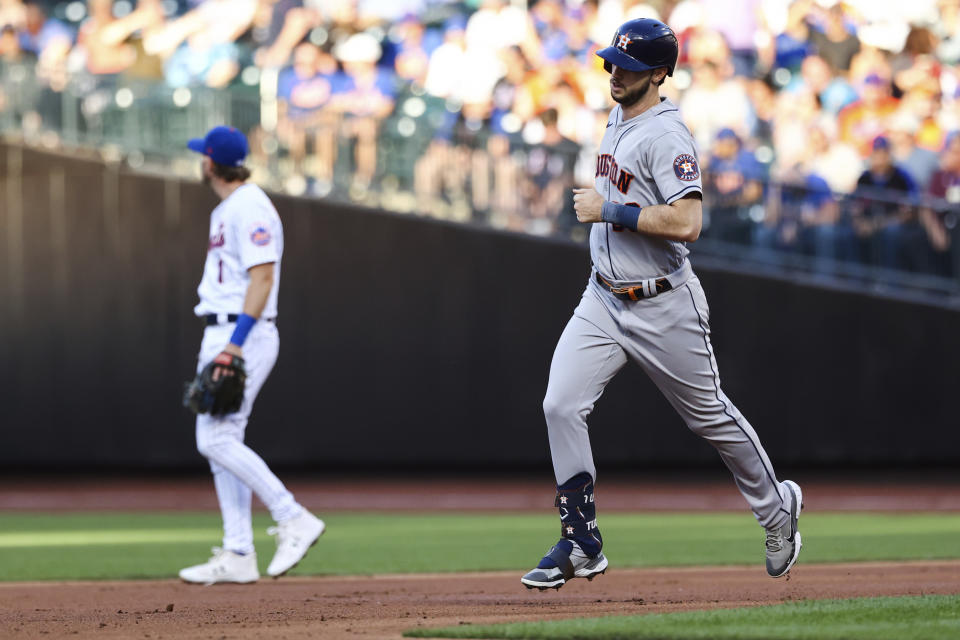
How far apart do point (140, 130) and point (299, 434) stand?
136 inches

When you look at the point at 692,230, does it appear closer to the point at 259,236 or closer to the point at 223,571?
the point at 259,236

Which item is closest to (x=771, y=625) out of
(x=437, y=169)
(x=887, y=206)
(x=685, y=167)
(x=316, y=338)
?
(x=685, y=167)

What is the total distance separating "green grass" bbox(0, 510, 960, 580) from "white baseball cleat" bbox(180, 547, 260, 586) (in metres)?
0.62

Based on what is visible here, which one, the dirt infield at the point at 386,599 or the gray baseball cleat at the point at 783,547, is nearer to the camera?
the dirt infield at the point at 386,599

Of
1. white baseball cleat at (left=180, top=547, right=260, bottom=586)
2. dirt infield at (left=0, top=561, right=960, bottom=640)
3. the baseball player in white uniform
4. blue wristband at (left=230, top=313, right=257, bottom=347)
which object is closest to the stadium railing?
dirt infield at (left=0, top=561, right=960, bottom=640)

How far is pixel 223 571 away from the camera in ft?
21.4

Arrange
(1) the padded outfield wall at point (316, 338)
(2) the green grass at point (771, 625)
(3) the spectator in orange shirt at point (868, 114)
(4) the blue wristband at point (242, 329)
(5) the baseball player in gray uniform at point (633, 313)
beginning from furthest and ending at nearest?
(1) the padded outfield wall at point (316, 338), (3) the spectator in orange shirt at point (868, 114), (4) the blue wristband at point (242, 329), (5) the baseball player in gray uniform at point (633, 313), (2) the green grass at point (771, 625)

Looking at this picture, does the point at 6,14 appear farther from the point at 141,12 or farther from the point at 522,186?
the point at 522,186

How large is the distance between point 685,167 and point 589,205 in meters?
0.38

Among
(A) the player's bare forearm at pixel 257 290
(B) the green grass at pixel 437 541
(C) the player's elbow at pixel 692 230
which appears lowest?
(B) the green grass at pixel 437 541

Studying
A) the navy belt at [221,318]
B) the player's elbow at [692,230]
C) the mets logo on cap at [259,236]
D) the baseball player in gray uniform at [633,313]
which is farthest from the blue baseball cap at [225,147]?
the player's elbow at [692,230]

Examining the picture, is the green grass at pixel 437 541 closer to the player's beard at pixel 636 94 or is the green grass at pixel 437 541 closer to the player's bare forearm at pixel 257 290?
the player's bare forearm at pixel 257 290

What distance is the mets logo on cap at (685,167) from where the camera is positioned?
4.93 m

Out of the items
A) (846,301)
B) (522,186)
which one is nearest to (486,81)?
(522,186)
